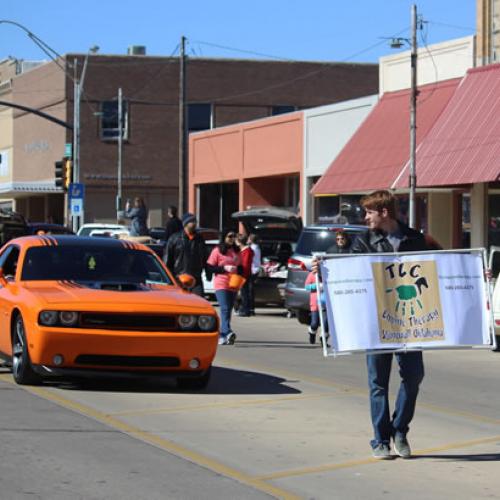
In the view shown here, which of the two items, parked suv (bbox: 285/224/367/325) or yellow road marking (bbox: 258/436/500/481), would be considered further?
parked suv (bbox: 285/224/367/325)

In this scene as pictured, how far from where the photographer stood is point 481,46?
29.3 meters

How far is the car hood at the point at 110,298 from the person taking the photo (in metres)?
11.3

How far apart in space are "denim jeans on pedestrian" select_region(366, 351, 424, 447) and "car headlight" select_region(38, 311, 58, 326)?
12.7 feet

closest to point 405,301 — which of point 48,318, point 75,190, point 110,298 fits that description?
point 110,298

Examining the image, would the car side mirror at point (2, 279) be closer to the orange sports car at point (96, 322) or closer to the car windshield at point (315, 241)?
the orange sports car at point (96, 322)

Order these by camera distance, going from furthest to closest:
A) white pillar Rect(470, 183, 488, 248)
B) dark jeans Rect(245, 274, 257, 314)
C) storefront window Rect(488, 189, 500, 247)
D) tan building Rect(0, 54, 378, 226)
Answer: tan building Rect(0, 54, 378, 226), white pillar Rect(470, 183, 488, 248), storefront window Rect(488, 189, 500, 247), dark jeans Rect(245, 274, 257, 314)

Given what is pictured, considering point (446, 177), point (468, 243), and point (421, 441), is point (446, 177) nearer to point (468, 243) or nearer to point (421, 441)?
point (468, 243)

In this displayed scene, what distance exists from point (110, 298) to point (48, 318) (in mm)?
634

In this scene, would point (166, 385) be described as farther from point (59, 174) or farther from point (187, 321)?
point (59, 174)

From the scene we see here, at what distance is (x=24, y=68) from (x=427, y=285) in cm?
6645

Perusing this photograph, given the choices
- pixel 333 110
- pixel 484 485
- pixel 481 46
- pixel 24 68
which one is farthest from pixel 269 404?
pixel 24 68

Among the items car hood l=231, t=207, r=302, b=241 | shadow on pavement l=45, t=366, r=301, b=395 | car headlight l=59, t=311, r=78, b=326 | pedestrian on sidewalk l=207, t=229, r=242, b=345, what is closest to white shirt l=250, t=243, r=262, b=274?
car hood l=231, t=207, r=302, b=241

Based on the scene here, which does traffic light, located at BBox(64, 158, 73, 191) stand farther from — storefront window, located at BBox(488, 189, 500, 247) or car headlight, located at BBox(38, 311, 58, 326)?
car headlight, located at BBox(38, 311, 58, 326)

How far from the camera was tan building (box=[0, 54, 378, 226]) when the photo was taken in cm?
6134
